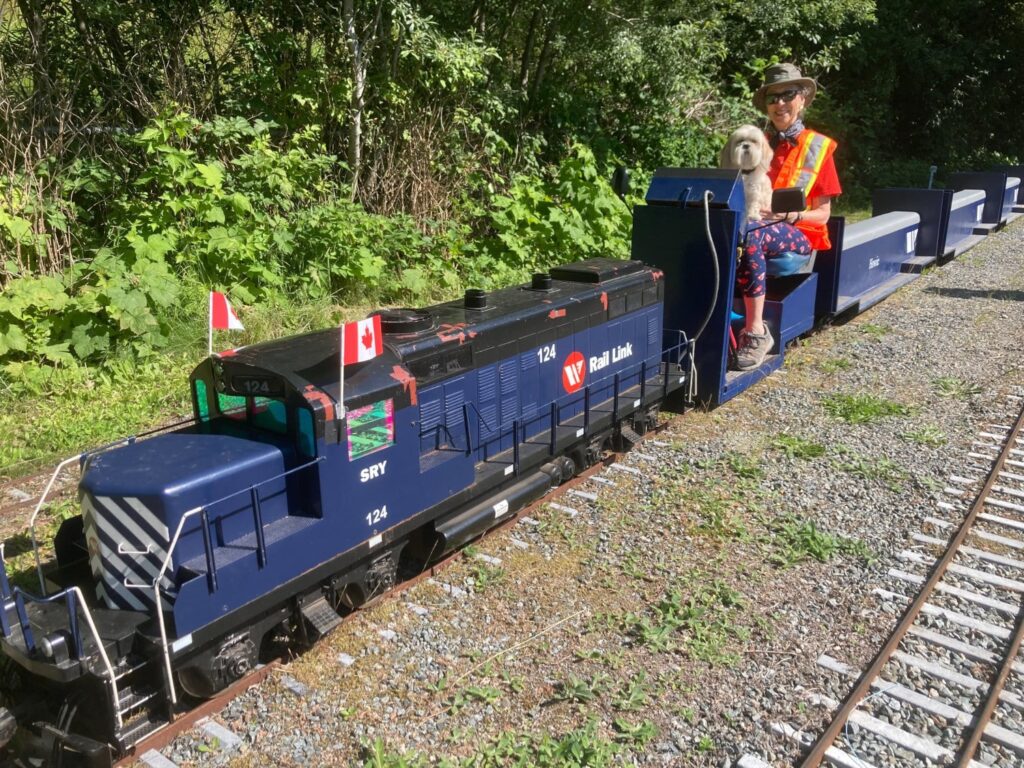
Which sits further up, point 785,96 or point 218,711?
point 785,96

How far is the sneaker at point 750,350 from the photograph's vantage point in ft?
29.5

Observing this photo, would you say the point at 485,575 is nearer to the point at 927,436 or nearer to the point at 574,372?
the point at 574,372

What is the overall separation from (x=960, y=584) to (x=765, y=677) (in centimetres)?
184

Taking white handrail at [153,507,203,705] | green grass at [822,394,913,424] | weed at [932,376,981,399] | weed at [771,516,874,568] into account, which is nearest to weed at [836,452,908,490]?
green grass at [822,394,913,424]

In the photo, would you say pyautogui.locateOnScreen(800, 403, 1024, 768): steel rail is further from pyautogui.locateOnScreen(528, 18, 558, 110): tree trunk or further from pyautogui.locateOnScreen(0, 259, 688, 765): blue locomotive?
pyautogui.locateOnScreen(528, 18, 558, 110): tree trunk

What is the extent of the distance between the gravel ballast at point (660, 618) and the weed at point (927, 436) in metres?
0.03

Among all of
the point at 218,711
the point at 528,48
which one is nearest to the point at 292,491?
the point at 218,711

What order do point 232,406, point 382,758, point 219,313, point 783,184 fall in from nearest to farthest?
1. point 382,758
2. point 232,406
3. point 219,313
4. point 783,184

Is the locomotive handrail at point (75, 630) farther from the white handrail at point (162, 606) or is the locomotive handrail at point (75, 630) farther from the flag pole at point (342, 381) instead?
the flag pole at point (342, 381)

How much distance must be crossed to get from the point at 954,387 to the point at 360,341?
7.43 metres

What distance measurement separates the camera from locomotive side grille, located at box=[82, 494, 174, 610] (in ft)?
13.4

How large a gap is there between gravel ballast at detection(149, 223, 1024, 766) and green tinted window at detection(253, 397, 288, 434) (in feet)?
4.25

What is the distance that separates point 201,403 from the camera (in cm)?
515

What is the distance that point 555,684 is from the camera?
4.48m
